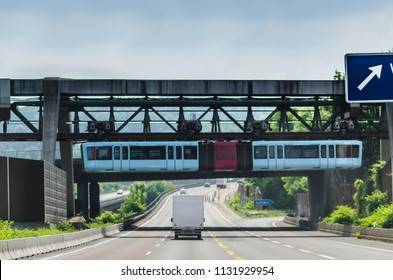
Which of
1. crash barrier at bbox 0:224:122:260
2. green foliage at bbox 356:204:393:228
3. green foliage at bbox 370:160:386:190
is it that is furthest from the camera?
green foliage at bbox 370:160:386:190

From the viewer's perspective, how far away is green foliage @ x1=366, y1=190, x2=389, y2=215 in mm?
76188

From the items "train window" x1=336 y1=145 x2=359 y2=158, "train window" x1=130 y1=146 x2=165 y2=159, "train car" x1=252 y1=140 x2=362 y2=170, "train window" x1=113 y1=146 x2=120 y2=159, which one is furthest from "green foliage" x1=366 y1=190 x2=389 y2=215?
"train window" x1=113 y1=146 x2=120 y2=159

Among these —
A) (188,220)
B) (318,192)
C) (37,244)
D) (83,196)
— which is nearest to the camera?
(37,244)

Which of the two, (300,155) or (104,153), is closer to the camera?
(104,153)

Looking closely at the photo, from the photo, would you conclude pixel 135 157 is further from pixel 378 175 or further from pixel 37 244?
pixel 37 244

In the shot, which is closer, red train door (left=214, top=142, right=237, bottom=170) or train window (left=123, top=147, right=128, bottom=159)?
train window (left=123, top=147, right=128, bottom=159)

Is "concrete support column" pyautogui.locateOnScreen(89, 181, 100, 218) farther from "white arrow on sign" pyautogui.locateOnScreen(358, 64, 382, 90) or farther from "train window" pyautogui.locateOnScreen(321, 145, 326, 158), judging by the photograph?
"white arrow on sign" pyautogui.locateOnScreen(358, 64, 382, 90)

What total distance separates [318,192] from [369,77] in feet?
286

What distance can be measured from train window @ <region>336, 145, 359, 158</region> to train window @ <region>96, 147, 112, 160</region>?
67.0 ft

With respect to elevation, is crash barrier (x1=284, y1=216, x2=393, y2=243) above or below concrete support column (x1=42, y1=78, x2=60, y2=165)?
below

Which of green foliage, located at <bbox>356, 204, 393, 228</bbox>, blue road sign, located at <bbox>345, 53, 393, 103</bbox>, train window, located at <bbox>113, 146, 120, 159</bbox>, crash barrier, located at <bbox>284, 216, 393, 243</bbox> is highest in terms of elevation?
blue road sign, located at <bbox>345, 53, 393, 103</bbox>

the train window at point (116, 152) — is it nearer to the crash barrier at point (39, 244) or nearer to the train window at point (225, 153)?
the crash barrier at point (39, 244)

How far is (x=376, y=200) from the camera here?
252 feet

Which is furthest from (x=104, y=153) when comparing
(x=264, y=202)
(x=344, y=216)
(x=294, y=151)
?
(x=264, y=202)
